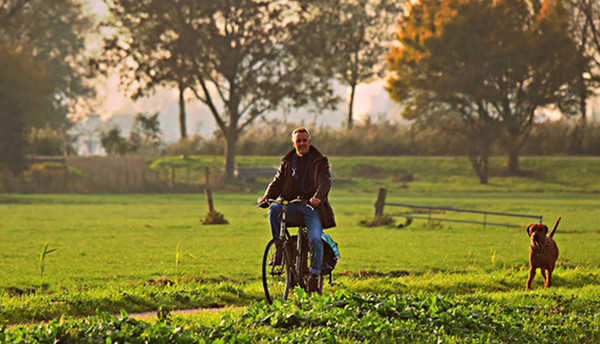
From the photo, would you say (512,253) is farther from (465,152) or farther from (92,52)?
(92,52)

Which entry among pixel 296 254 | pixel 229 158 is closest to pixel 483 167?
pixel 229 158

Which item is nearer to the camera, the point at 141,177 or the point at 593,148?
the point at 141,177

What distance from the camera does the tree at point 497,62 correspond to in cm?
5553

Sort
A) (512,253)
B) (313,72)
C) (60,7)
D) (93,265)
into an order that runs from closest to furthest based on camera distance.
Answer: (93,265) → (512,253) → (313,72) → (60,7)

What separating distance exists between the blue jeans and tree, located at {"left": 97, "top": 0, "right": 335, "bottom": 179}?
42.8 m

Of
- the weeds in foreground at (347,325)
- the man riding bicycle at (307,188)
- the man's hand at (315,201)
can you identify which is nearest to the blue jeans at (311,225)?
the man riding bicycle at (307,188)

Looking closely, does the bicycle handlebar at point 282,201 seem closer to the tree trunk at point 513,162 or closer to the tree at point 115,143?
the tree trunk at point 513,162

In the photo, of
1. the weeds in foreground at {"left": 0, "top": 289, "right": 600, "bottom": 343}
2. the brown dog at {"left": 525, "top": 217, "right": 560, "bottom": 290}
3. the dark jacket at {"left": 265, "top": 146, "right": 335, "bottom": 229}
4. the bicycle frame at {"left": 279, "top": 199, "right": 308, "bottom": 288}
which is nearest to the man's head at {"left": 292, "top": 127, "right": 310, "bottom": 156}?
the dark jacket at {"left": 265, "top": 146, "right": 335, "bottom": 229}

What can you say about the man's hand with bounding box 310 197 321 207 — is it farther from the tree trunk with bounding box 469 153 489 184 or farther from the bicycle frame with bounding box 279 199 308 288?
the tree trunk with bounding box 469 153 489 184

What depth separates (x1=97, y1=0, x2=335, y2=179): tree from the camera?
174 feet

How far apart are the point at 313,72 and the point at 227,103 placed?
6.12 metres

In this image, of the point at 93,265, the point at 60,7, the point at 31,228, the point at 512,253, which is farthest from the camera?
the point at 60,7

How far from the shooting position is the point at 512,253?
20938mm

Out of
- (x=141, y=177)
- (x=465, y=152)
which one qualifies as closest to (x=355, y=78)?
(x=465, y=152)
